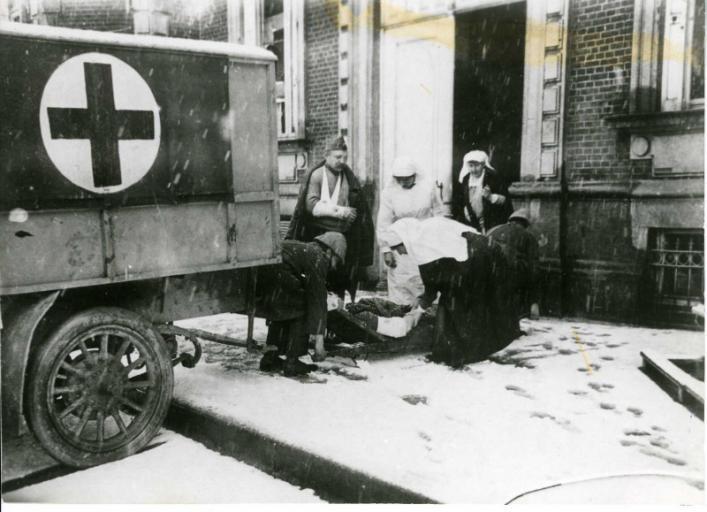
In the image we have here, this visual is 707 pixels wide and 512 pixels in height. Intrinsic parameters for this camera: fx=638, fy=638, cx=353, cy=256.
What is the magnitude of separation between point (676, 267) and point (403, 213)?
2.32 metres

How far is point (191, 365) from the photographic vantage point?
4.21m

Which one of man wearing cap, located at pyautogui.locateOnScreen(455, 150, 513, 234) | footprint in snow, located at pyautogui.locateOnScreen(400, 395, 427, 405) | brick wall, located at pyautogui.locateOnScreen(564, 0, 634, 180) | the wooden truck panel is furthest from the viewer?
man wearing cap, located at pyautogui.locateOnScreen(455, 150, 513, 234)

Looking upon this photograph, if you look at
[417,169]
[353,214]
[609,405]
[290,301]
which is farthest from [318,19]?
[609,405]

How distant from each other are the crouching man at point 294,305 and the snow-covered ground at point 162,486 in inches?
45.0

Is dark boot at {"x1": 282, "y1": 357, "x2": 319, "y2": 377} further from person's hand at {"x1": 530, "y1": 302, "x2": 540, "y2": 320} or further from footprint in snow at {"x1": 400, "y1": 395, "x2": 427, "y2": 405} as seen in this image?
person's hand at {"x1": 530, "y1": 302, "x2": 540, "y2": 320}

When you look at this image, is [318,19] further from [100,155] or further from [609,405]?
[609,405]

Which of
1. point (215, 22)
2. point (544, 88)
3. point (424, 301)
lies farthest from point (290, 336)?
point (215, 22)

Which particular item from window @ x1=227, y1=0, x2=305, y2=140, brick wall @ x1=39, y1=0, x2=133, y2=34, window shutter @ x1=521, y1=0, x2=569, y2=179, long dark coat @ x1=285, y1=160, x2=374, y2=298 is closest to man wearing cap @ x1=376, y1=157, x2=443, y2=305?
long dark coat @ x1=285, y1=160, x2=374, y2=298

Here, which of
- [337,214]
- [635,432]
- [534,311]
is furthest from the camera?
[534,311]

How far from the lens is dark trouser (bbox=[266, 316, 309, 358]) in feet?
15.6

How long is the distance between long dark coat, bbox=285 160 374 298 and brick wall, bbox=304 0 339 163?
5.67ft

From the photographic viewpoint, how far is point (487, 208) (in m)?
6.33

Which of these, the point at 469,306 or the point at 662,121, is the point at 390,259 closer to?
the point at 469,306

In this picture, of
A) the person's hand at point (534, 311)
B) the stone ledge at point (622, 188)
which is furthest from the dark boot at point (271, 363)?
the stone ledge at point (622, 188)
